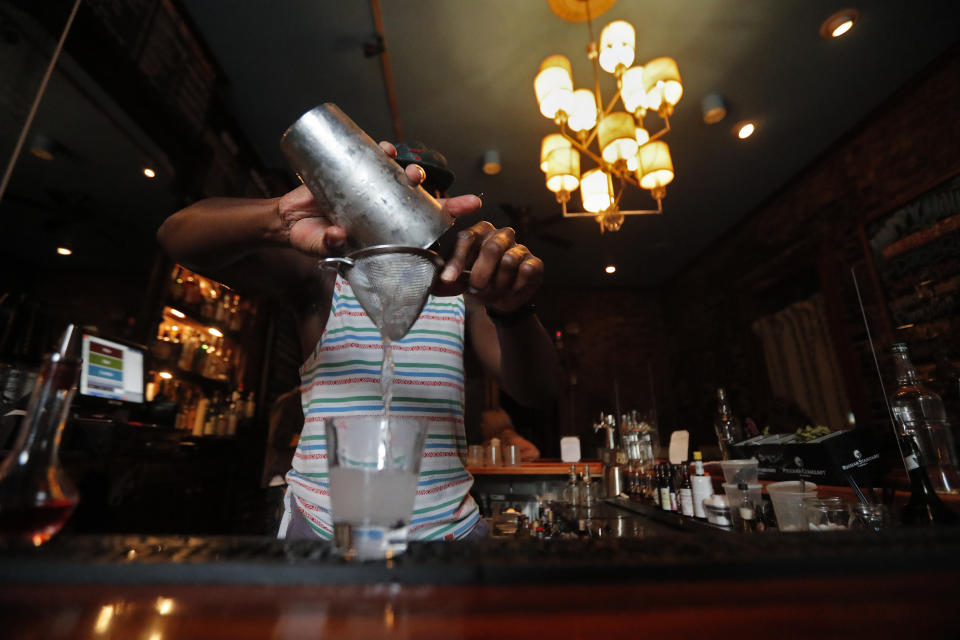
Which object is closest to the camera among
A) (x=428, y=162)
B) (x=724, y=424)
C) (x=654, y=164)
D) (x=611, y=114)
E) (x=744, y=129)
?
(x=428, y=162)

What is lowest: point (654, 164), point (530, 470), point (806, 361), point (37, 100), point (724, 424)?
point (530, 470)

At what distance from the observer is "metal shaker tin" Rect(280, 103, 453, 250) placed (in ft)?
2.27

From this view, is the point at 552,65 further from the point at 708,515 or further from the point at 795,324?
the point at 795,324

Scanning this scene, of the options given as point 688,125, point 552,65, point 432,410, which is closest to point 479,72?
point 552,65

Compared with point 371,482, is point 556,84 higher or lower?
higher

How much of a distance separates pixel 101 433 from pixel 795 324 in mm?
6006

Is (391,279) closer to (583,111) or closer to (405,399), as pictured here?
(405,399)

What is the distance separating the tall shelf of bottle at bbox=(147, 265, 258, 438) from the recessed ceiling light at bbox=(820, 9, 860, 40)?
15.3 feet

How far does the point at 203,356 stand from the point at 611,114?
3.50m

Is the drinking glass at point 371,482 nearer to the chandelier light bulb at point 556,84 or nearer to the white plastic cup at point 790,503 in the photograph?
the white plastic cup at point 790,503

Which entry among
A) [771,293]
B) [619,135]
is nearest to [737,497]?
[619,135]

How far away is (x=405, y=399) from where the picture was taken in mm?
1150

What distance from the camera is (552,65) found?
108 inches

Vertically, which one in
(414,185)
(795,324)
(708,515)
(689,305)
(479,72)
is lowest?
(708,515)
